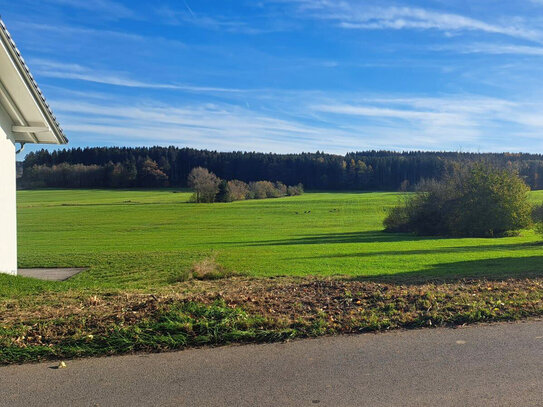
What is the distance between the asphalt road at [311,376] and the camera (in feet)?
14.0

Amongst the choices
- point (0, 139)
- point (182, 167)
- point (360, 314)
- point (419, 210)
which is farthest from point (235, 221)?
point (182, 167)

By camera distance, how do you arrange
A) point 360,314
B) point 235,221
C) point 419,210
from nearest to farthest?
point 360,314, point 419,210, point 235,221

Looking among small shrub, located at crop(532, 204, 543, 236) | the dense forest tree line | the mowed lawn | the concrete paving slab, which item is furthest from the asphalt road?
the dense forest tree line

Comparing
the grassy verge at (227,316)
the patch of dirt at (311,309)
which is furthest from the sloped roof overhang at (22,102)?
the grassy verge at (227,316)

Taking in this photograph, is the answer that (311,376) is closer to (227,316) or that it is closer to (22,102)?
(227,316)

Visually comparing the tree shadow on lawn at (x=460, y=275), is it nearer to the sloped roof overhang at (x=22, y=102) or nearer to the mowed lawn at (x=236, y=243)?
the mowed lawn at (x=236, y=243)

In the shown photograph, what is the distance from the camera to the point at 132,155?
135 metres

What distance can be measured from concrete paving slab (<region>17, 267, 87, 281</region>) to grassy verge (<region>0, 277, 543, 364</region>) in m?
10.3

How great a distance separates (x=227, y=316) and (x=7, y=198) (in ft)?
27.2

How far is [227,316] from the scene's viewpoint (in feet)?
20.8

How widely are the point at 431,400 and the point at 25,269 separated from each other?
1932 centimetres

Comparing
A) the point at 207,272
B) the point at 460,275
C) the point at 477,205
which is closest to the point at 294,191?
the point at 477,205

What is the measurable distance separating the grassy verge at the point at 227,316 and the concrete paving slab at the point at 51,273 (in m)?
10.3

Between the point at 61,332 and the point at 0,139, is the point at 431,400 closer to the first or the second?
the point at 61,332
